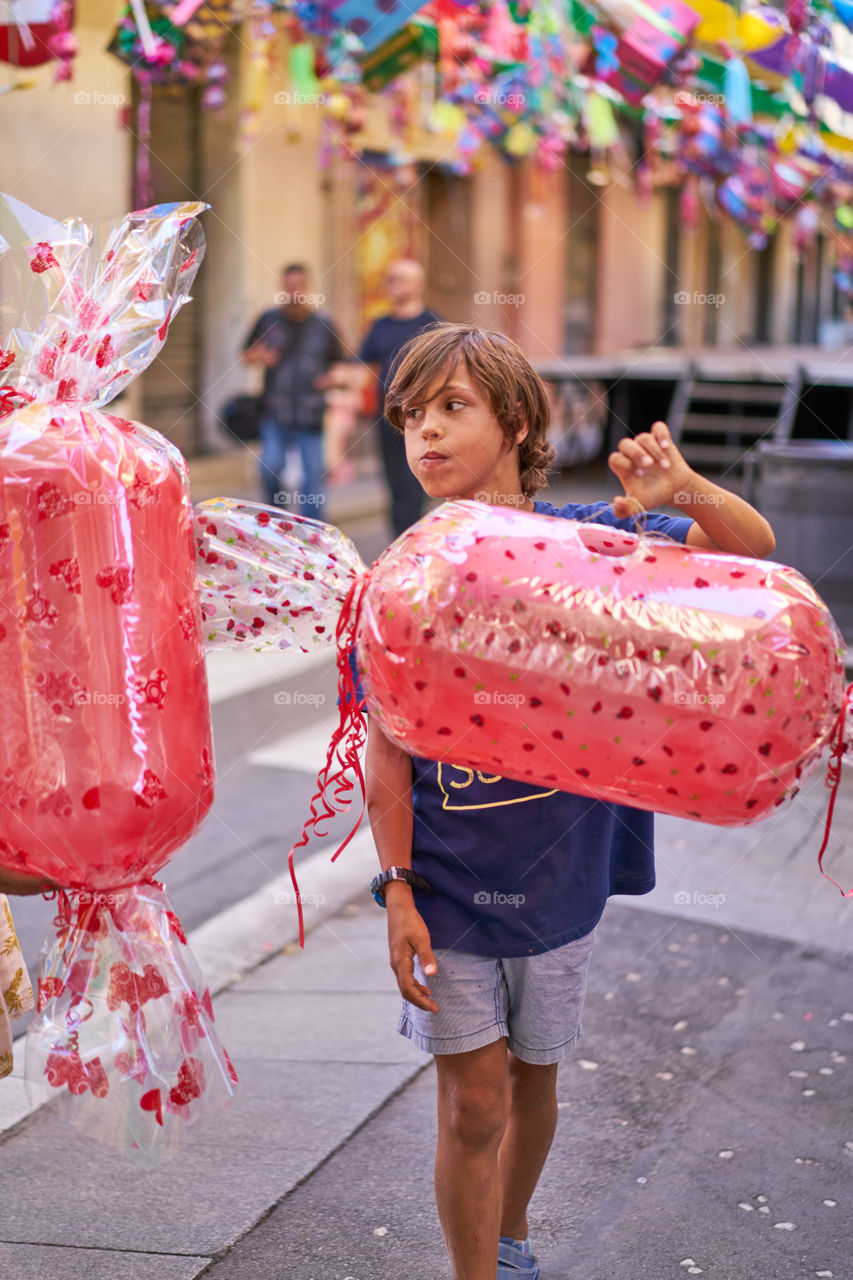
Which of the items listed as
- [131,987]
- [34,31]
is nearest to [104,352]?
[131,987]

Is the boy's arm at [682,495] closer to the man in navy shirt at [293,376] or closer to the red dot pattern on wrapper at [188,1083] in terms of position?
the red dot pattern on wrapper at [188,1083]

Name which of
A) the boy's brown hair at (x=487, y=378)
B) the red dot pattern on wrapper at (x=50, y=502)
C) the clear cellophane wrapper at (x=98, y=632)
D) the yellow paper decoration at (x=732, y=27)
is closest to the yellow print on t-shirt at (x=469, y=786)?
the clear cellophane wrapper at (x=98, y=632)

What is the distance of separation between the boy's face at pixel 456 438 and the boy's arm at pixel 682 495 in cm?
25

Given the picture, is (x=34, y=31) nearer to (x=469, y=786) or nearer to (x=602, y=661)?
(x=469, y=786)

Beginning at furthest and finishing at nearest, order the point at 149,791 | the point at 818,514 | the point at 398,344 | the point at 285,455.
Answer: the point at 285,455, the point at 398,344, the point at 818,514, the point at 149,791

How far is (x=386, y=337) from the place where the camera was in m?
8.32

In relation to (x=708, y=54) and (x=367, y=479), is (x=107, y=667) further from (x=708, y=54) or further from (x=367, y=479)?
(x=367, y=479)

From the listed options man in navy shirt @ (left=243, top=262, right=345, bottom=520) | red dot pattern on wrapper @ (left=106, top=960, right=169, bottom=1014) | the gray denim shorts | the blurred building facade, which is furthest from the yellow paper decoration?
red dot pattern on wrapper @ (left=106, top=960, right=169, bottom=1014)

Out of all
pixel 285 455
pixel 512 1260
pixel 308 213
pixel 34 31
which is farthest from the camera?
pixel 308 213

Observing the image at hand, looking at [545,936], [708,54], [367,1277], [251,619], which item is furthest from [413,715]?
[708,54]

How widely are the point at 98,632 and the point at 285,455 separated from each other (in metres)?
8.01

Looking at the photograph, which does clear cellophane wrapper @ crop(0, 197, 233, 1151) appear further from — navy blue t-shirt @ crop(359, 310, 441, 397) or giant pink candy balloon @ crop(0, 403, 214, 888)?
navy blue t-shirt @ crop(359, 310, 441, 397)

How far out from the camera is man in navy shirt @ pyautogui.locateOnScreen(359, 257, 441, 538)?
26.8 feet

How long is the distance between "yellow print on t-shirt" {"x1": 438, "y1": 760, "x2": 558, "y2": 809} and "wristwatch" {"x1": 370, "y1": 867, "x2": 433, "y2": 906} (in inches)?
4.4
